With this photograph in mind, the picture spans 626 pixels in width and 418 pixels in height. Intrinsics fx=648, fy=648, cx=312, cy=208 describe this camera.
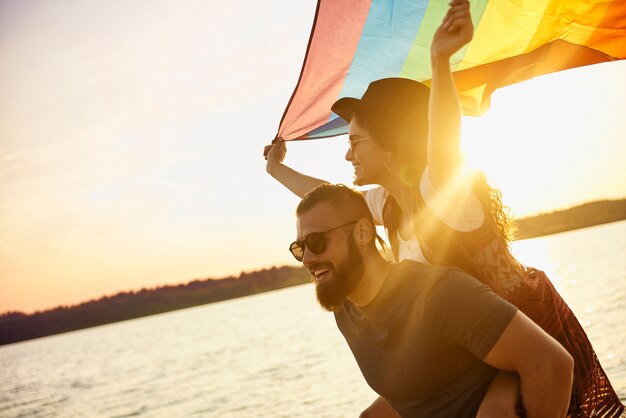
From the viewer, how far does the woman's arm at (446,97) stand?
6.33 ft

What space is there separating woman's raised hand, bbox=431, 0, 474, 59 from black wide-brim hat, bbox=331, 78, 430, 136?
25.5 inches

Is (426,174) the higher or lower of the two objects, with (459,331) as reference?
higher

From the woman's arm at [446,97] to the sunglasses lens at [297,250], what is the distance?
0.67 m

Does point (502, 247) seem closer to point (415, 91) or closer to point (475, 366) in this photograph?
point (475, 366)

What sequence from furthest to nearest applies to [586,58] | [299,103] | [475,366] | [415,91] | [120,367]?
[120,367] < [299,103] < [586,58] < [415,91] < [475,366]

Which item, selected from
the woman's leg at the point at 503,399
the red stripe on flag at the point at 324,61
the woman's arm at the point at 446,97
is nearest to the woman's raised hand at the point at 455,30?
the woman's arm at the point at 446,97

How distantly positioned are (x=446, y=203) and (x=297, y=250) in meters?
0.69

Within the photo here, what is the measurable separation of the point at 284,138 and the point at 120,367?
134 feet

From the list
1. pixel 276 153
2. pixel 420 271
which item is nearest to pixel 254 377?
pixel 276 153

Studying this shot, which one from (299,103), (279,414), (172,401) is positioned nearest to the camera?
(299,103)

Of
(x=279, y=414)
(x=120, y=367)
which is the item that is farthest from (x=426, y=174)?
(x=120, y=367)

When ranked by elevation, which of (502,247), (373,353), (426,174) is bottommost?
(373,353)

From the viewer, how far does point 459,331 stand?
2062 millimetres

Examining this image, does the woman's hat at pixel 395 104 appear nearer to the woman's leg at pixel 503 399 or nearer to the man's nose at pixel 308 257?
the man's nose at pixel 308 257
